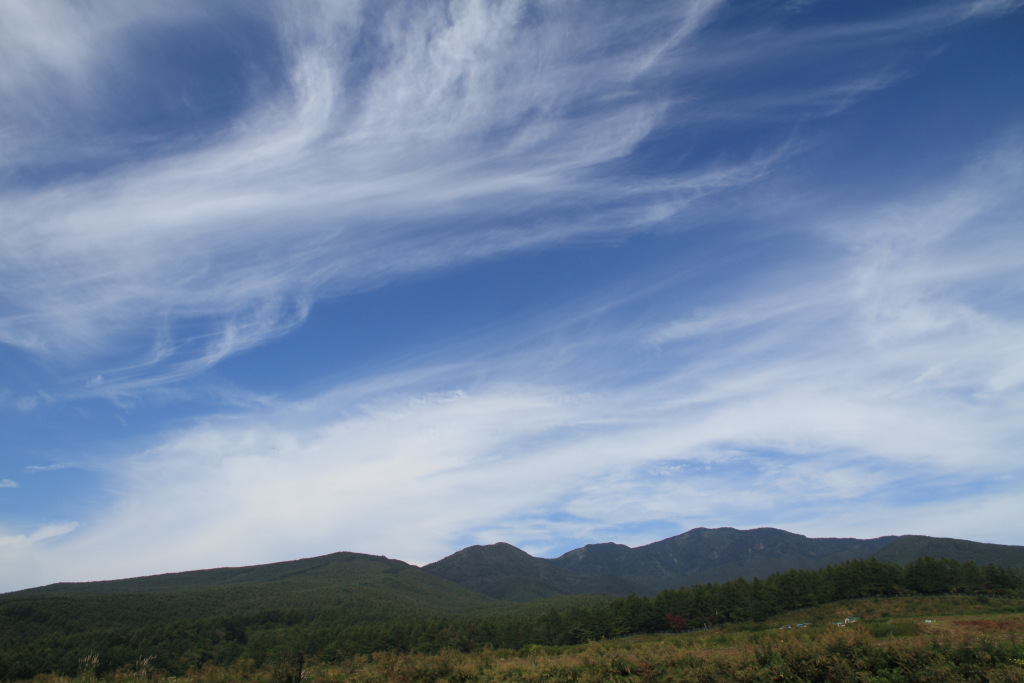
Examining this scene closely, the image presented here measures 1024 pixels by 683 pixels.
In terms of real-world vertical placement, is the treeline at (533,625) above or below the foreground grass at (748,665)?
below

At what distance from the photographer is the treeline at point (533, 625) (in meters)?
73.2

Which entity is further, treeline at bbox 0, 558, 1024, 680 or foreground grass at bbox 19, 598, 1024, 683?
treeline at bbox 0, 558, 1024, 680

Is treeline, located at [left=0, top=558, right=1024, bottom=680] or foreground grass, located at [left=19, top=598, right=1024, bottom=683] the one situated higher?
foreground grass, located at [left=19, top=598, right=1024, bottom=683]

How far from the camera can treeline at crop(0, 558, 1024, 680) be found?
73.2m

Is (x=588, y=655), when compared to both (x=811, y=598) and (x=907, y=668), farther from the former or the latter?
(x=811, y=598)

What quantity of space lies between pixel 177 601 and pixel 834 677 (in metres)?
186

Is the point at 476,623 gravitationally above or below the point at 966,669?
below

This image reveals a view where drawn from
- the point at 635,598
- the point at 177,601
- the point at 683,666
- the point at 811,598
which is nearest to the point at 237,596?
the point at 177,601

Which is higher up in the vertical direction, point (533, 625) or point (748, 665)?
point (748, 665)

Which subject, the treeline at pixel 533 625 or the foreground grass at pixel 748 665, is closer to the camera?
the foreground grass at pixel 748 665

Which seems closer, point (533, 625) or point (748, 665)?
point (748, 665)

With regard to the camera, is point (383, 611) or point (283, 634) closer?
point (283, 634)

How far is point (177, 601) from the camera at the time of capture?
15388 centimetres

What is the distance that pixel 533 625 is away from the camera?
9581cm
